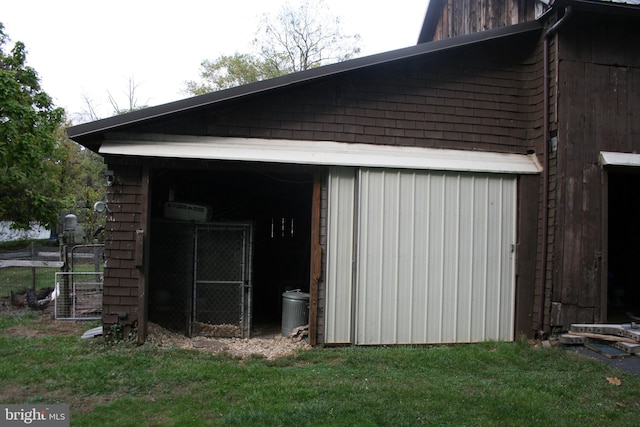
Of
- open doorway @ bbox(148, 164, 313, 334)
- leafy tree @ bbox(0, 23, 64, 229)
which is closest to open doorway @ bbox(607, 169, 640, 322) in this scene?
open doorway @ bbox(148, 164, 313, 334)

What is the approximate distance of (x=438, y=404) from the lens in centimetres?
450

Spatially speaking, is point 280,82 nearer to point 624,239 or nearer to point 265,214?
point 265,214

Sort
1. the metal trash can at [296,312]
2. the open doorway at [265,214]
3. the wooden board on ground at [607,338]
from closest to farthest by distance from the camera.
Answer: the wooden board on ground at [607,338]
the metal trash can at [296,312]
the open doorway at [265,214]

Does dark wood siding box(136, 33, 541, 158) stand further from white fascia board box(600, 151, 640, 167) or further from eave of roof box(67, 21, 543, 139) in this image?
white fascia board box(600, 151, 640, 167)

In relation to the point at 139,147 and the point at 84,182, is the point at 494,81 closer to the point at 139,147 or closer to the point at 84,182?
the point at 139,147

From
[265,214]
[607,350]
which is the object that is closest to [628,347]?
[607,350]

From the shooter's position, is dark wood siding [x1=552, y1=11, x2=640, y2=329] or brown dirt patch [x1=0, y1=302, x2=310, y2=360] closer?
brown dirt patch [x1=0, y1=302, x2=310, y2=360]

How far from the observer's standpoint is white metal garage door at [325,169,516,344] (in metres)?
6.87

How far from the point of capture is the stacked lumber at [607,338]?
600cm

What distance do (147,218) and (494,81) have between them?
17.6ft

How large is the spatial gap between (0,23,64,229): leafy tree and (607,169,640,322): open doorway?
11634 millimetres

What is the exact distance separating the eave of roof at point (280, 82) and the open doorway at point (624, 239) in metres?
4.80

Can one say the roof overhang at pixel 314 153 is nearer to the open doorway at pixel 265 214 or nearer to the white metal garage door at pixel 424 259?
the white metal garage door at pixel 424 259

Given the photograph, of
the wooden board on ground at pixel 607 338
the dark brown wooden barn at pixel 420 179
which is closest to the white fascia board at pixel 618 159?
the dark brown wooden barn at pixel 420 179
